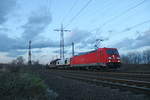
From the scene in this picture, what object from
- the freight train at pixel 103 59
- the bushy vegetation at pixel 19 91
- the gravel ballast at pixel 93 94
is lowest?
the gravel ballast at pixel 93 94

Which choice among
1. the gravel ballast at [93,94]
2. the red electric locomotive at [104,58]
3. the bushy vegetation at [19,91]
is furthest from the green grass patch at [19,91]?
the red electric locomotive at [104,58]

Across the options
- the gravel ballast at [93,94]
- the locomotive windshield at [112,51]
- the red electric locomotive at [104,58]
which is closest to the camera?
the gravel ballast at [93,94]

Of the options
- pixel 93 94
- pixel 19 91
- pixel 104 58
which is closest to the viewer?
pixel 19 91

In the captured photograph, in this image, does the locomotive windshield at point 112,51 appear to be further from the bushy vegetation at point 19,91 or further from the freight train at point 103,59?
the bushy vegetation at point 19,91

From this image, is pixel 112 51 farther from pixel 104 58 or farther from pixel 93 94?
pixel 93 94

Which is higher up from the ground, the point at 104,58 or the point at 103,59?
the point at 104,58

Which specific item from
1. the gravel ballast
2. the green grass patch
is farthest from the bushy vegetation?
the gravel ballast

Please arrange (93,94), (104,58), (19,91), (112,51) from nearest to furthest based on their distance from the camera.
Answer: (19,91) → (93,94) → (104,58) → (112,51)

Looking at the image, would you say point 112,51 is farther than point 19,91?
Yes

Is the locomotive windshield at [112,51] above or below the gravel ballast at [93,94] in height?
above

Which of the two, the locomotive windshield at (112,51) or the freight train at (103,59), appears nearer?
the freight train at (103,59)

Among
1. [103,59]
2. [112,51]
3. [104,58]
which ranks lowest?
[103,59]

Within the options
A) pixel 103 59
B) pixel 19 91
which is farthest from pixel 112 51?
pixel 19 91

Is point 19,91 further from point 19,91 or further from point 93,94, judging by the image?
point 93,94
